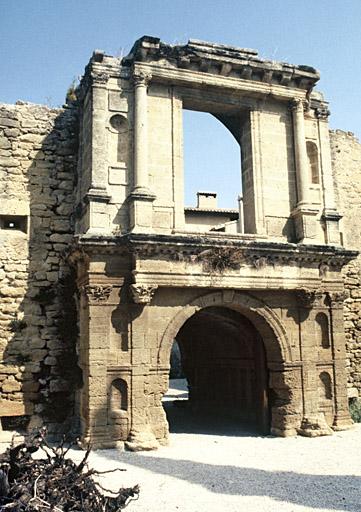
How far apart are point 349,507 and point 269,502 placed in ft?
2.85

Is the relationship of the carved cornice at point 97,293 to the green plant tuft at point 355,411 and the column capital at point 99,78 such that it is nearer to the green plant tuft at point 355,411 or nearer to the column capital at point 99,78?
the column capital at point 99,78

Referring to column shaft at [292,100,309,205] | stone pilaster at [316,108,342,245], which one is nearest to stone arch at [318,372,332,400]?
stone pilaster at [316,108,342,245]

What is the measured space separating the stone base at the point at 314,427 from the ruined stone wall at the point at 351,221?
105 inches

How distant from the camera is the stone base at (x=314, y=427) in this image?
33.0 ft

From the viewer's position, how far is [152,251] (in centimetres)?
946

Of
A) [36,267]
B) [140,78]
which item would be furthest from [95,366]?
[140,78]

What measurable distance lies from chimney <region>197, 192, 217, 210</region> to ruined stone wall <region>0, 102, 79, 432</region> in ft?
48.7

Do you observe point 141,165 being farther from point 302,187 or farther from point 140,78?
point 302,187

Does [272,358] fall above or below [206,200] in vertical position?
below

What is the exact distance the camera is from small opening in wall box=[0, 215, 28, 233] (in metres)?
10.6

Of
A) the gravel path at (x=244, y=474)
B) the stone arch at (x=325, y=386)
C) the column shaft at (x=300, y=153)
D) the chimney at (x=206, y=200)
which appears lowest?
the gravel path at (x=244, y=474)

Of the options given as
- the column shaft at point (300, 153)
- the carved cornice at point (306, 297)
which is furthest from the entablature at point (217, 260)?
the column shaft at point (300, 153)

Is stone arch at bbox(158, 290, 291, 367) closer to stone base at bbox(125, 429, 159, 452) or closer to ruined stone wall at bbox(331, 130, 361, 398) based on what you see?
stone base at bbox(125, 429, 159, 452)

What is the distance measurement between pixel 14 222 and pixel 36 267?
3.41 feet
